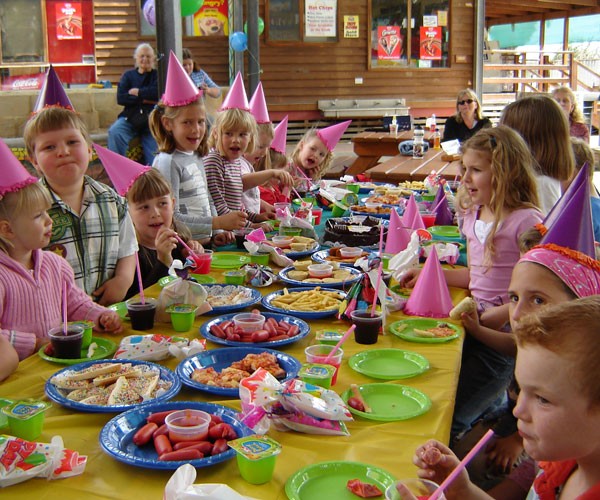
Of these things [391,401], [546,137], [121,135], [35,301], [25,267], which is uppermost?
[546,137]

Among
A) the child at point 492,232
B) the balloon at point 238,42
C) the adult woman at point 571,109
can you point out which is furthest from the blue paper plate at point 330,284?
the balloon at point 238,42

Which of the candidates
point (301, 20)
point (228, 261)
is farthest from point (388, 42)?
point (228, 261)

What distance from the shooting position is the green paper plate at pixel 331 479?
1.30 m

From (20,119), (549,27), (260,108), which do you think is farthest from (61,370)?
(549,27)

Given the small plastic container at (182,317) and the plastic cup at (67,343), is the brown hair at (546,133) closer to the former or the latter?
the small plastic container at (182,317)

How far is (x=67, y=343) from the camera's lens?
1.94 meters

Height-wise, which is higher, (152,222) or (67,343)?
(152,222)

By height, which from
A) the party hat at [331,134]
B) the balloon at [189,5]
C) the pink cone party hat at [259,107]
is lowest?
the party hat at [331,134]

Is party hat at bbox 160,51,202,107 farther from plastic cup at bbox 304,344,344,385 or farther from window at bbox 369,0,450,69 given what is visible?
window at bbox 369,0,450,69

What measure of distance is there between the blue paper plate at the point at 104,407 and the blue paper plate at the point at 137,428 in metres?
0.07

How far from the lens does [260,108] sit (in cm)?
532

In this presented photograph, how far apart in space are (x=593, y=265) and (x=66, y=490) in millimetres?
1306

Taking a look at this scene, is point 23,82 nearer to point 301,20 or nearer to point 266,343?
point 301,20

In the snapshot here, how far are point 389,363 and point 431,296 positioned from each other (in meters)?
0.53
